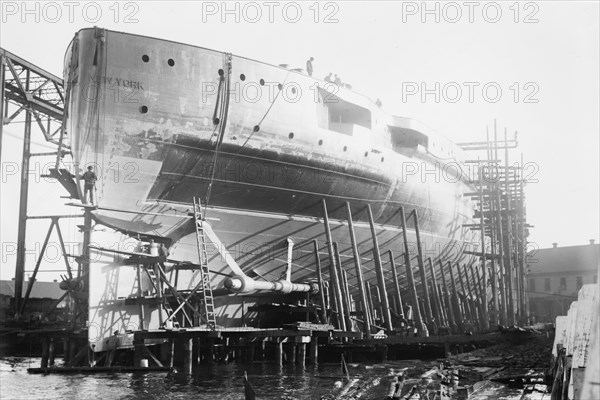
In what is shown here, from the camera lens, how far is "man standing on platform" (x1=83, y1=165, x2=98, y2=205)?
42.7 feet

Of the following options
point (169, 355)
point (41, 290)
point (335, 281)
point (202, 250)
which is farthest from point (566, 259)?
point (169, 355)

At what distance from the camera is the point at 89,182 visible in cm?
1311

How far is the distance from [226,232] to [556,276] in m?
39.9

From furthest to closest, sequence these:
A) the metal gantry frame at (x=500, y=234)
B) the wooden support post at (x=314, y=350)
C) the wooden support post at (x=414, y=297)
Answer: the metal gantry frame at (x=500, y=234), the wooden support post at (x=414, y=297), the wooden support post at (x=314, y=350)

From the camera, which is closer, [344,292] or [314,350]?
[314,350]

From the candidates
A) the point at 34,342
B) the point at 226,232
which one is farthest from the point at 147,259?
the point at 34,342

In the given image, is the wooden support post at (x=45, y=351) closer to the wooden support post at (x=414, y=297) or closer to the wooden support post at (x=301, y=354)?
the wooden support post at (x=301, y=354)

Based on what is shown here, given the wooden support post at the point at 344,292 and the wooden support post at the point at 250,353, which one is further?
the wooden support post at the point at 344,292

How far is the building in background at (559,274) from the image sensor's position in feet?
152

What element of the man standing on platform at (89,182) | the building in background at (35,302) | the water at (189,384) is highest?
the man standing on platform at (89,182)

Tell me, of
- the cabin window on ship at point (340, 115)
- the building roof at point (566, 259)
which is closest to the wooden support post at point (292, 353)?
the cabin window on ship at point (340, 115)

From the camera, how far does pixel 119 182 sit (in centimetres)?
1314

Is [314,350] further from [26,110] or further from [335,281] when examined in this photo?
[26,110]

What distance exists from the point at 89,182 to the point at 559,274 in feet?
140
